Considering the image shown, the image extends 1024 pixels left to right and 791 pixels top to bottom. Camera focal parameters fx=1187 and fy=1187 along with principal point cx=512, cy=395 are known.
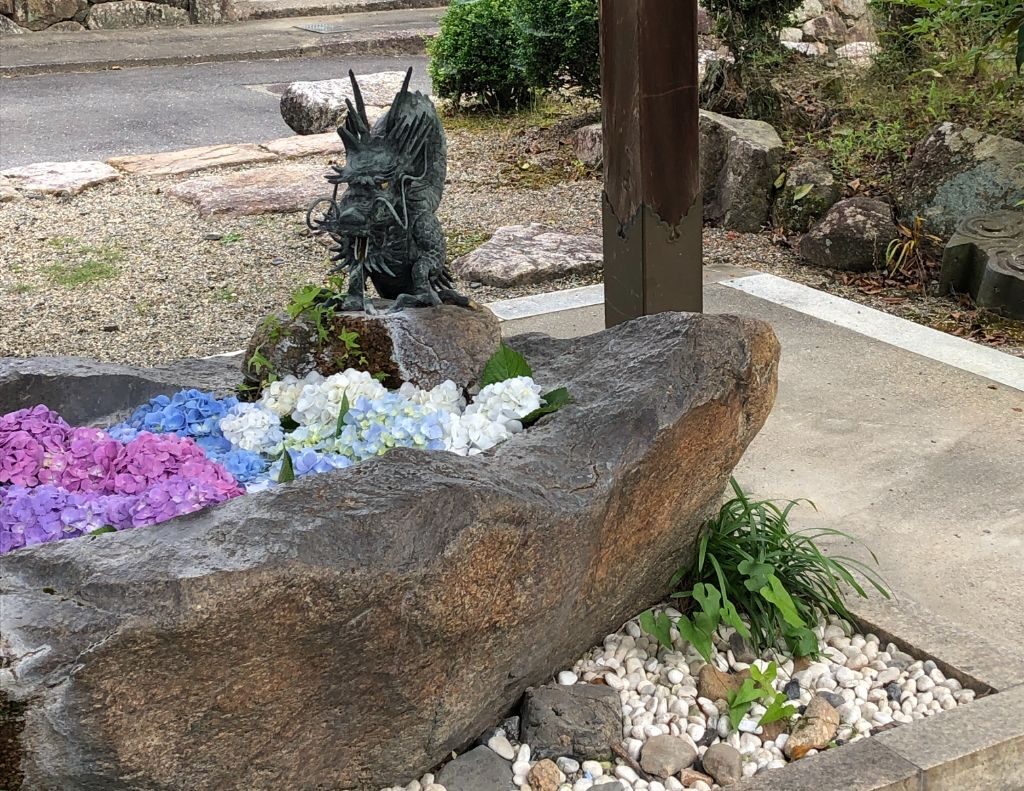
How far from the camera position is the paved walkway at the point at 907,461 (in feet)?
11.0

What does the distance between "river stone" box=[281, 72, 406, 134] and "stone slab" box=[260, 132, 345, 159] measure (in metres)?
0.29

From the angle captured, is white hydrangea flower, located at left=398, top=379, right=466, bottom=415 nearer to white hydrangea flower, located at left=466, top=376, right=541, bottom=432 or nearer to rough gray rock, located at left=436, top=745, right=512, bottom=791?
white hydrangea flower, located at left=466, top=376, right=541, bottom=432

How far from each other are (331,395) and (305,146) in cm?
592

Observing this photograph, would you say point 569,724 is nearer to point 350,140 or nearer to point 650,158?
point 350,140

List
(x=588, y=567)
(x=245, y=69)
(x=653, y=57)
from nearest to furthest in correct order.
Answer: (x=588, y=567) → (x=653, y=57) → (x=245, y=69)

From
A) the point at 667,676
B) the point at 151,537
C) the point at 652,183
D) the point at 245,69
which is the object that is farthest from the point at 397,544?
the point at 245,69

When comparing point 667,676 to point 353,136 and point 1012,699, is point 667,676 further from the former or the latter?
point 353,136

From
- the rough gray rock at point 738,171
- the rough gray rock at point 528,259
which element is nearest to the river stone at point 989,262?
the rough gray rock at point 738,171

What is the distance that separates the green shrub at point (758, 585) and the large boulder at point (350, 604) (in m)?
0.21

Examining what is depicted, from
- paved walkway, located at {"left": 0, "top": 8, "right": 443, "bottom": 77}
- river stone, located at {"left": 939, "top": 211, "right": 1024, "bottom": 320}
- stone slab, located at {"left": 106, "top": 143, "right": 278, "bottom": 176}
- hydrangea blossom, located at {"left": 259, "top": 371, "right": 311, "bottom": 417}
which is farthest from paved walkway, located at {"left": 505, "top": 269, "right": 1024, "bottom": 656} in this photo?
paved walkway, located at {"left": 0, "top": 8, "right": 443, "bottom": 77}

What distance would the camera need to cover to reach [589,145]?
8109mm

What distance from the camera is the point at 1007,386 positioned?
4.64 m

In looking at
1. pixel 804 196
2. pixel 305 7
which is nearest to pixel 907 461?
pixel 804 196

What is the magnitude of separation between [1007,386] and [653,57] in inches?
77.3
